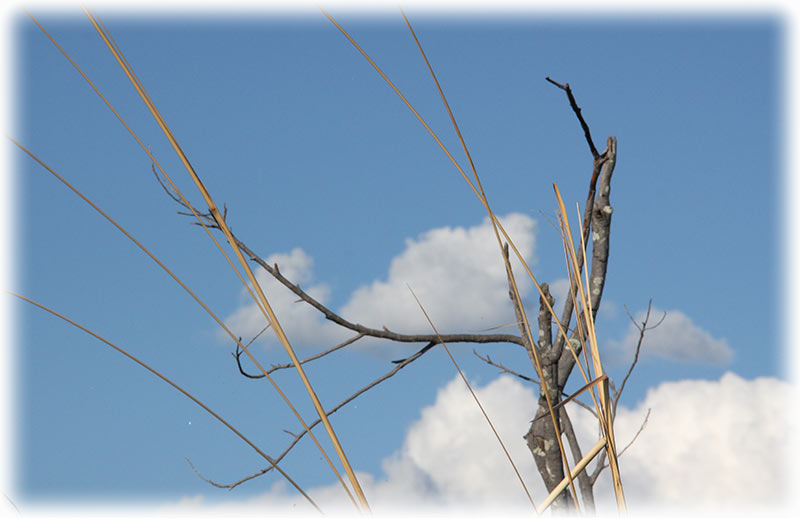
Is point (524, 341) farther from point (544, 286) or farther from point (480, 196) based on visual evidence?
point (480, 196)

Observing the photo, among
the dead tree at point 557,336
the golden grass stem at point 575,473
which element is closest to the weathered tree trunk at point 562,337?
the dead tree at point 557,336

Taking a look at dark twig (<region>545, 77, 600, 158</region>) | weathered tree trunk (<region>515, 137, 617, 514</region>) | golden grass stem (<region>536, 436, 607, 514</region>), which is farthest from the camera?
weathered tree trunk (<region>515, 137, 617, 514</region>)

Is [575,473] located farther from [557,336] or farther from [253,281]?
[557,336]

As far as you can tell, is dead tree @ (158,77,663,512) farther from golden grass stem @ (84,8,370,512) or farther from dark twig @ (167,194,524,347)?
golden grass stem @ (84,8,370,512)

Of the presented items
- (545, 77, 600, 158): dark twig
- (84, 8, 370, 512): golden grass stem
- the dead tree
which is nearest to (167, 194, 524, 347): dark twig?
the dead tree

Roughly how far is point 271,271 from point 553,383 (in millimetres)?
1030

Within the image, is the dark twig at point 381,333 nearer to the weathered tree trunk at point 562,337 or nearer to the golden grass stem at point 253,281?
the weathered tree trunk at point 562,337

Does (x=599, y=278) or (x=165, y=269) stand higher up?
(x=599, y=278)

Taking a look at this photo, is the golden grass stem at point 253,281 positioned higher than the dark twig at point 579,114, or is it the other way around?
the dark twig at point 579,114

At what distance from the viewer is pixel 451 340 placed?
2.61m

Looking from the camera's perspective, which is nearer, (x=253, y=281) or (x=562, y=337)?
(x=253, y=281)

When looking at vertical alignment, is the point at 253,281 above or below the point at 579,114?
below

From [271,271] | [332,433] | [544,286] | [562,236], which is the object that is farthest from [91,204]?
[544,286]

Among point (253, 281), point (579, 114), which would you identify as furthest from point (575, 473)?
point (579, 114)
